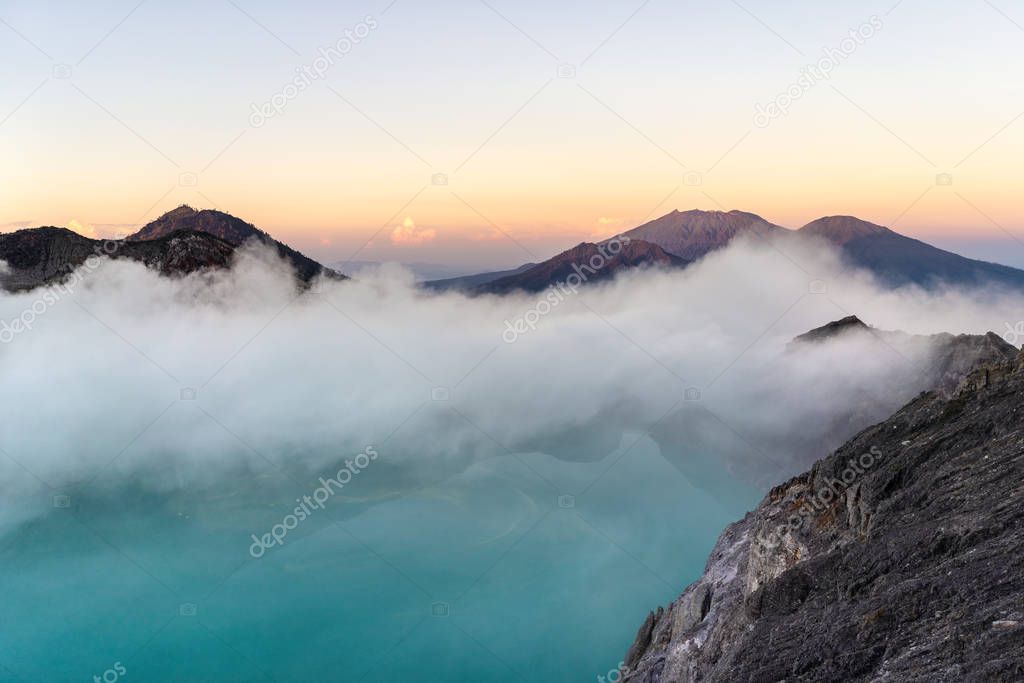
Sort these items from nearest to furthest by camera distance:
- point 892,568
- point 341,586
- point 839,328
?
point 892,568
point 341,586
point 839,328

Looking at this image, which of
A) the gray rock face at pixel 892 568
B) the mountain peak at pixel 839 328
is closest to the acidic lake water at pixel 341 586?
Answer: the mountain peak at pixel 839 328

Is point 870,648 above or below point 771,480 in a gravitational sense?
below

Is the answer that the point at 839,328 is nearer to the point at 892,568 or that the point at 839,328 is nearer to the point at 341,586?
the point at 341,586

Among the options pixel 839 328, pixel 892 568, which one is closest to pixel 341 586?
pixel 892 568

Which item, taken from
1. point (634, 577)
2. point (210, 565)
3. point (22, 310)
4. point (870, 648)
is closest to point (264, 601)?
point (210, 565)

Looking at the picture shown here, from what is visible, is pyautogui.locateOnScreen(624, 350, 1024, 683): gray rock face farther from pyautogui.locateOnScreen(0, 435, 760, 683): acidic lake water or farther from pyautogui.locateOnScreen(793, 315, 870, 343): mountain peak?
pyautogui.locateOnScreen(793, 315, 870, 343): mountain peak

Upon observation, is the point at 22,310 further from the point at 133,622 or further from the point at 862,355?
the point at 862,355
